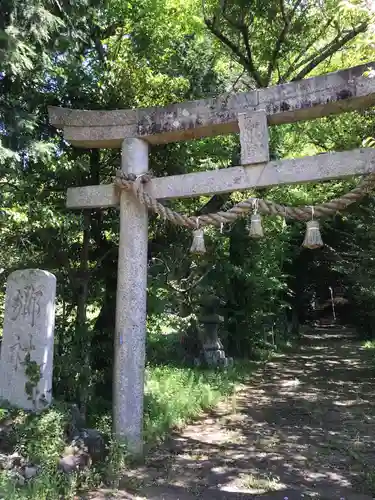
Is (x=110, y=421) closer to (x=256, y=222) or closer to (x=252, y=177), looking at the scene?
(x=256, y=222)

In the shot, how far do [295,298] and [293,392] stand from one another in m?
14.3

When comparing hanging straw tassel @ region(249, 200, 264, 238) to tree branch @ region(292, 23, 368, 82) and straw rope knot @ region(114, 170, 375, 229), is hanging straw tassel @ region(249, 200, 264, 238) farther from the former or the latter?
tree branch @ region(292, 23, 368, 82)

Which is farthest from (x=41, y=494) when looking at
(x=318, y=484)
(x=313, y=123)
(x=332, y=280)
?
(x=332, y=280)

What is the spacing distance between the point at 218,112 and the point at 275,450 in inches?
182

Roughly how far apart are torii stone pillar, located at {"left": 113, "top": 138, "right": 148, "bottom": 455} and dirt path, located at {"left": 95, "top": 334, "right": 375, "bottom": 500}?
0.63 m

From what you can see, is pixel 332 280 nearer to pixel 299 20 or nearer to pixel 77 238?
pixel 299 20

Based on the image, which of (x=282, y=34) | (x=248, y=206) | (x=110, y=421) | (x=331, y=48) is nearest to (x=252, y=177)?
Answer: (x=248, y=206)

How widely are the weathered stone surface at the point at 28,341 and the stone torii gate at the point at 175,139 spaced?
3.01 ft

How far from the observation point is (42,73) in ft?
20.2

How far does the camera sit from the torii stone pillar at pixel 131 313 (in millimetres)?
5551

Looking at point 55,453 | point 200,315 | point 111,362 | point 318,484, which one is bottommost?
point 318,484

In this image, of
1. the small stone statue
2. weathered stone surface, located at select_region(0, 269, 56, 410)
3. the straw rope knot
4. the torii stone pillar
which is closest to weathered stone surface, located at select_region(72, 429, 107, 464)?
the torii stone pillar

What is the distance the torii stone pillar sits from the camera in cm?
555

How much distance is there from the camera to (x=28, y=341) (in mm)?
5109
